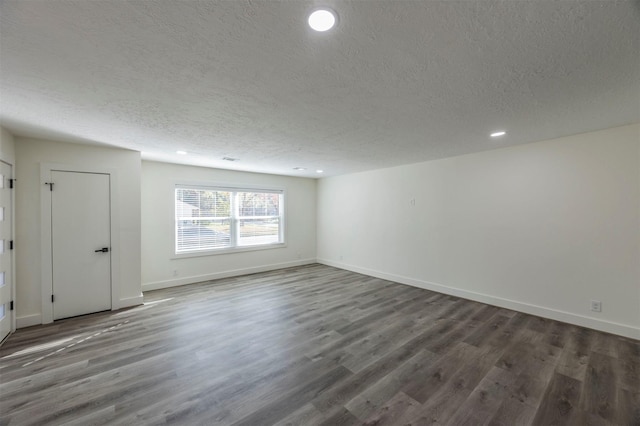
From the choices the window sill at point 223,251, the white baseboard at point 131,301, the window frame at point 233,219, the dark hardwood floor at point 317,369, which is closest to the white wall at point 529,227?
the dark hardwood floor at point 317,369

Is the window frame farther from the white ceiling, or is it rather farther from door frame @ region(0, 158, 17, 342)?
the white ceiling

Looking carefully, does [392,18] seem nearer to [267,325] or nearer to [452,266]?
[267,325]

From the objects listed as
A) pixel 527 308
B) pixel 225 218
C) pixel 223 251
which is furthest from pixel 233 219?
pixel 527 308

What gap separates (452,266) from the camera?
14.7 feet

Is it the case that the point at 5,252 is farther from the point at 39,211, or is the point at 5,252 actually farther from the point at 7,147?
the point at 7,147

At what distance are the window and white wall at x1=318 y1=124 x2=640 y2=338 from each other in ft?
9.25

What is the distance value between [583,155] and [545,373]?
9.13 ft

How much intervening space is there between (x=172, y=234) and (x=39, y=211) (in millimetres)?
1883

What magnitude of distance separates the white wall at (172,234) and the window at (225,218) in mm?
187

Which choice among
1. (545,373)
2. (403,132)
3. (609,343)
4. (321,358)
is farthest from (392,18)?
(609,343)

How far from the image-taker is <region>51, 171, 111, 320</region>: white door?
3455 millimetres

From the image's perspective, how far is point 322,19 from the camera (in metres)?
1.26

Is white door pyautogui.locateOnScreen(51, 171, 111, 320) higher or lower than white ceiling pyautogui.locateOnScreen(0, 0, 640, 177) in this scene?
lower

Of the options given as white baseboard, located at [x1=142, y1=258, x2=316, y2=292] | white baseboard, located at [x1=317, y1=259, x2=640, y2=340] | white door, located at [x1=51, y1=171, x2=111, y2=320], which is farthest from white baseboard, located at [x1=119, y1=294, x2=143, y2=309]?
white baseboard, located at [x1=317, y1=259, x2=640, y2=340]
